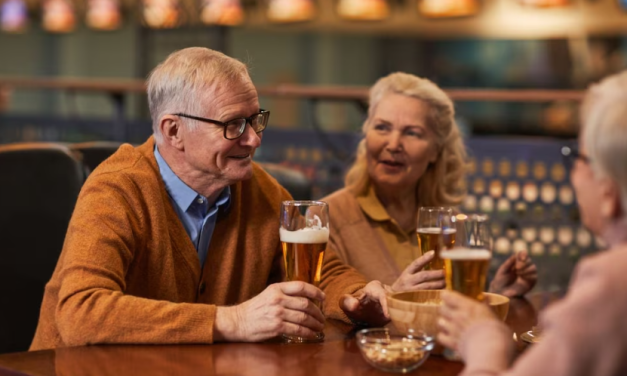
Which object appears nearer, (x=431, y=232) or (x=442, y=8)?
(x=431, y=232)

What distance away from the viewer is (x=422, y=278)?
2.01 m

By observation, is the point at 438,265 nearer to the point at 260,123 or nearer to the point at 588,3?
the point at 260,123

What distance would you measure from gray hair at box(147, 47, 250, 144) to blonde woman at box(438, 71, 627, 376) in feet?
3.17

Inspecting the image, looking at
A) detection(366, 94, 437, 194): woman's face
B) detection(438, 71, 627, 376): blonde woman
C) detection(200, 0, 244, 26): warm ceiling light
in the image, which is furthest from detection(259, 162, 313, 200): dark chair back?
detection(200, 0, 244, 26): warm ceiling light

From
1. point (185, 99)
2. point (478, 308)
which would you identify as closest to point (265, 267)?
point (185, 99)

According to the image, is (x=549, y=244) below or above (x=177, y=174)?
below

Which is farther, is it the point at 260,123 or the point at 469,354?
the point at 260,123

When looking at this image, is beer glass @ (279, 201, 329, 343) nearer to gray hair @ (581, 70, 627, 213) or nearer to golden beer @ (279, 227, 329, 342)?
golden beer @ (279, 227, 329, 342)

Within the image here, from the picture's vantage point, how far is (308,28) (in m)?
14.7

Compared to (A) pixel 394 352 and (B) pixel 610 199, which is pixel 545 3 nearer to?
(A) pixel 394 352

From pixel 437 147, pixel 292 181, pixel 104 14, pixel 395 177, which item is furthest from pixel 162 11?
pixel 395 177

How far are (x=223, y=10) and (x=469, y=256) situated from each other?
10837mm

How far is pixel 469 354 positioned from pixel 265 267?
104 cm

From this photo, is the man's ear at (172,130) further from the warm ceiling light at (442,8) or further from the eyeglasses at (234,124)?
the warm ceiling light at (442,8)
